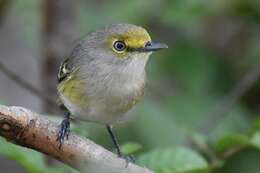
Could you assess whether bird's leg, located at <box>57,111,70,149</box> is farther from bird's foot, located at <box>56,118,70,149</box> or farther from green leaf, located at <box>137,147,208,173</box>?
green leaf, located at <box>137,147,208,173</box>

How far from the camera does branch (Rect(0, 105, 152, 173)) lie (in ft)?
11.0

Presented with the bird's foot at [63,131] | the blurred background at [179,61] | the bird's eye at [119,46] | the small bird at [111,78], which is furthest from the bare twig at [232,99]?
the bird's foot at [63,131]

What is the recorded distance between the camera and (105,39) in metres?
4.59

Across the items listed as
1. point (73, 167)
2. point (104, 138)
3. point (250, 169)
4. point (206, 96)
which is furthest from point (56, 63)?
point (73, 167)

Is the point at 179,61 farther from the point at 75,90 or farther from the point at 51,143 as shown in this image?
the point at 51,143

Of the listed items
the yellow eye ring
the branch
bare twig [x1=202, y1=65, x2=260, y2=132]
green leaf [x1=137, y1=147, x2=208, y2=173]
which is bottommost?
the branch

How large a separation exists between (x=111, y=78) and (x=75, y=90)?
0.23 m

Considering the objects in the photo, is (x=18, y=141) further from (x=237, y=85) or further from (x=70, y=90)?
(x=237, y=85)

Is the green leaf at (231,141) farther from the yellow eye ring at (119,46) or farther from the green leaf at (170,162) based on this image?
the yellow eye ring at (119,46)

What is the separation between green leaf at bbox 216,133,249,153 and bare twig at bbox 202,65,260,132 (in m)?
2.09

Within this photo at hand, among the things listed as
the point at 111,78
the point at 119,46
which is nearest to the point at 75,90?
the point at 111,78

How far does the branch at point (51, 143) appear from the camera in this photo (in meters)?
→ 3.36

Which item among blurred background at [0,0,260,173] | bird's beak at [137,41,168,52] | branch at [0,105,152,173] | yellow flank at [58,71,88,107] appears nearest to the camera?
branch at [0,105,152,173]

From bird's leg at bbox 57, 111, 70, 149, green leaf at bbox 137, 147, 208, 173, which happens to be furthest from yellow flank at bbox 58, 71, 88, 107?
green leaf at bbox 137, 147, 208, 173
